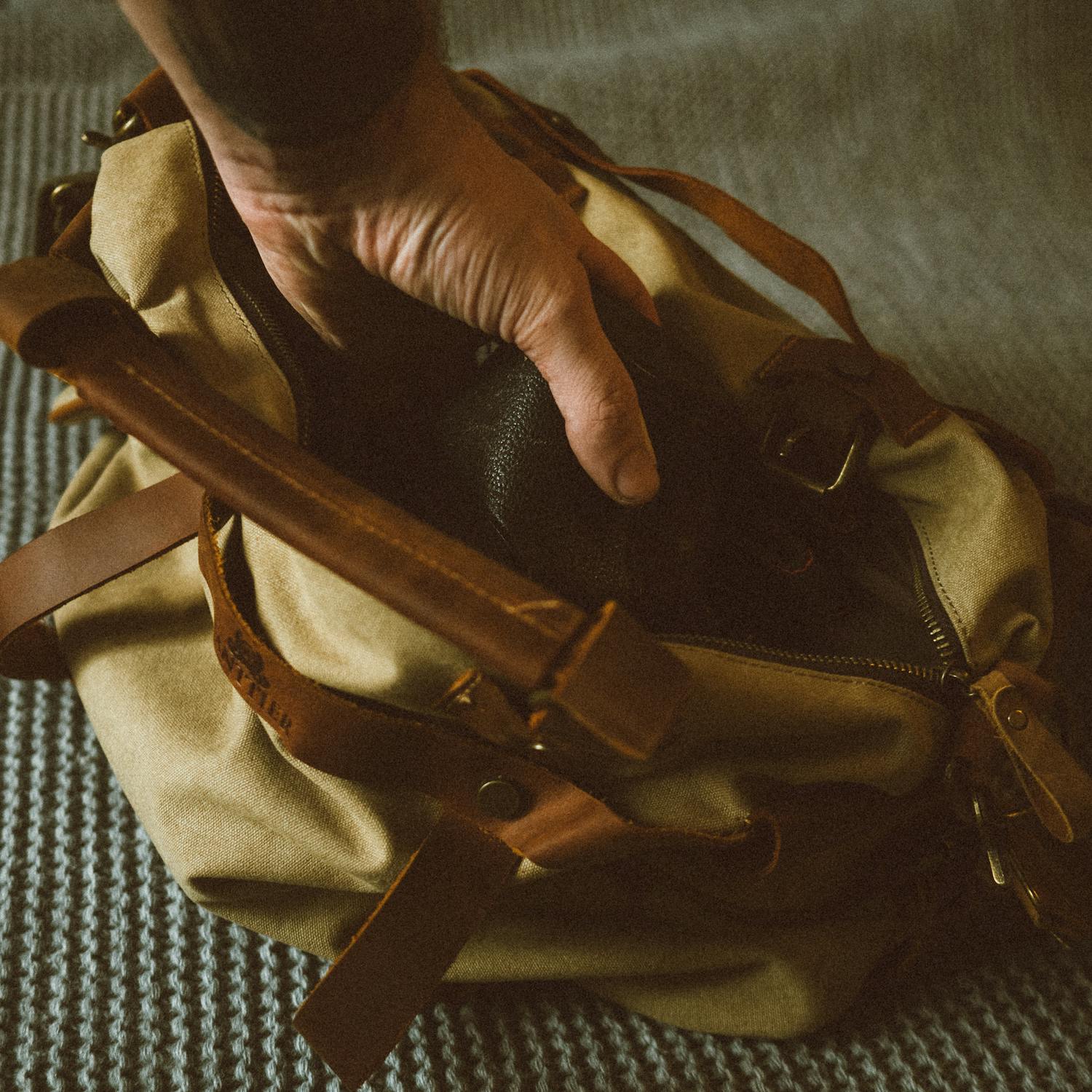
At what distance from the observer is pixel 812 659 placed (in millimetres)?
422

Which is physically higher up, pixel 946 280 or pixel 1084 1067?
pixel 946 280

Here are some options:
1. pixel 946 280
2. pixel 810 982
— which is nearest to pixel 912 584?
pixel 810 982

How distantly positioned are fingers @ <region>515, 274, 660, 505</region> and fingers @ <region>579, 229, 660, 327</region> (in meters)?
0.05

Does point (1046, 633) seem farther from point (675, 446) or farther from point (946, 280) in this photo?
point (946, 280)

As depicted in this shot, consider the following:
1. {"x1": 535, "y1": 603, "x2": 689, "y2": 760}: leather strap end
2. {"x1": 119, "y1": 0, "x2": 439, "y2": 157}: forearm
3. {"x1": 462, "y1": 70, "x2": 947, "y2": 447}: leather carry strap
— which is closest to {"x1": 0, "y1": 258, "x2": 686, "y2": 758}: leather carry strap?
{"x1": 535, "y1": 603, "x2": 689, "y2": 760}: leather strap end

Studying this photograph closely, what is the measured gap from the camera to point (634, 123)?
103cm

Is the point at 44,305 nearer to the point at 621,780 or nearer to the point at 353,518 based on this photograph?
the point at 353,518

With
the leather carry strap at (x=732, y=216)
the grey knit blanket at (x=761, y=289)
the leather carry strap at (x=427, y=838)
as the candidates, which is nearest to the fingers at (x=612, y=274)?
the leather carry strap at (x=732, y=216)

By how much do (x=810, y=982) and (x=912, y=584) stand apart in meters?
0.20

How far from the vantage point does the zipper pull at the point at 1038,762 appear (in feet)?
1.32

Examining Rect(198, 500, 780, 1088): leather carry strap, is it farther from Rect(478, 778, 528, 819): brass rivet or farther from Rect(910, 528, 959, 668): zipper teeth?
Rect(910, 528, 959, 668): zipper teeth

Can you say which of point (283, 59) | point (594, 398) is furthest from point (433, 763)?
point (283, 59)

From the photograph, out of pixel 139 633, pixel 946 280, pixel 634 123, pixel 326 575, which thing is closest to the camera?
pixel 326 575

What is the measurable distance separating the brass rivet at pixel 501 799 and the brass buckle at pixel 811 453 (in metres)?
0.21
